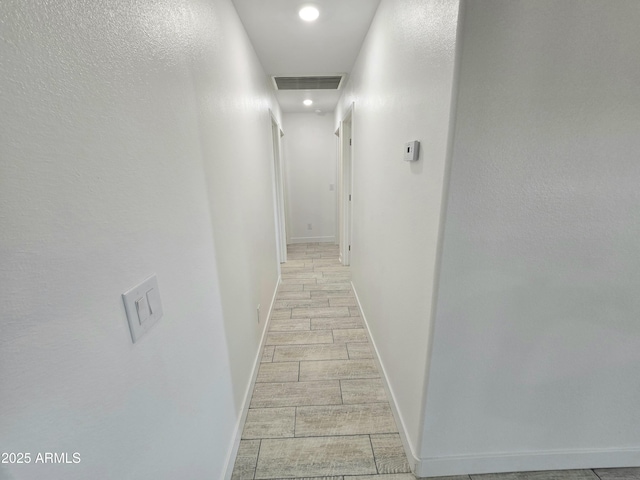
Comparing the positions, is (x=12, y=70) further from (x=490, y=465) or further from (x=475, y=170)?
(x=490, y=465)

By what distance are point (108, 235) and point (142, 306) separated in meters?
0.20

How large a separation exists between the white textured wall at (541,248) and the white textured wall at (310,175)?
4.07 meters

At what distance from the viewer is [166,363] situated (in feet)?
2.44

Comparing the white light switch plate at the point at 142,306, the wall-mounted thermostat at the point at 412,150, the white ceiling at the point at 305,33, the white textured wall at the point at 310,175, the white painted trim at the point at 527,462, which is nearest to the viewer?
the white light switch plate at the point at 142,306

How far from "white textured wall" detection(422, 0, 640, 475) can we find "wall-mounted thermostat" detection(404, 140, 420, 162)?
261 mm

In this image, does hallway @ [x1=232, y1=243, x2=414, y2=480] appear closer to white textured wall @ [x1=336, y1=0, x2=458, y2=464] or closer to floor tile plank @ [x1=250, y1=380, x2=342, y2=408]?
floor tile plank @ [x1=250, y1=380, x2=342, y2=408]

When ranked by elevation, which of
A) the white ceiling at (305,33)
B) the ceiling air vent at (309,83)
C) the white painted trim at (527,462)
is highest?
the ceiling air vent at (309,83)

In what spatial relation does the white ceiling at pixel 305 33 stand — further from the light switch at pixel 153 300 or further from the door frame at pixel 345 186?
the light switch at pixel 153 300

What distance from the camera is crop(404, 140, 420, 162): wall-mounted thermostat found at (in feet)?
3.58

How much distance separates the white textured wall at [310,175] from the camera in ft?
15.1

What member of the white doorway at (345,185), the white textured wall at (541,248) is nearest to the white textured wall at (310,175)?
the white doorway at (345,185)

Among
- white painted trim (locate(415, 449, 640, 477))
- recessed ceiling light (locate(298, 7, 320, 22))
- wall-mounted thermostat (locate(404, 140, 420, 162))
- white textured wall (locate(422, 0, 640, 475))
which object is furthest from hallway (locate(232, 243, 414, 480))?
recessed ceiling light (locate(298, 7, 320, 22))

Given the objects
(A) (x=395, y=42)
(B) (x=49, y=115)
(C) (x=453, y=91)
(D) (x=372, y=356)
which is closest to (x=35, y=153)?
(B) (x=49, y=115)

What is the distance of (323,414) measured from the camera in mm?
1535
